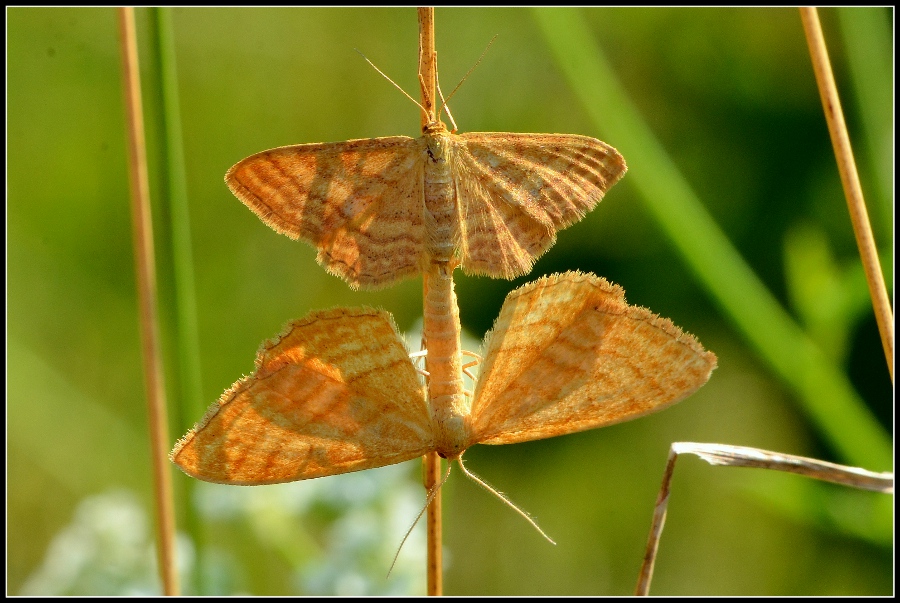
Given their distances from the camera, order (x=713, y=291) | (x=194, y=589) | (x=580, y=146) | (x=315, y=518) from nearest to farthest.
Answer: (x=580, y=146), (x=194, y=589), (x=713, y=291), (x=315, y=518)

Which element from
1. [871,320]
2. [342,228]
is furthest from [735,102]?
[342,228]

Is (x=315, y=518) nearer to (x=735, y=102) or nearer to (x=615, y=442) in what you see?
(x=615, y=442)

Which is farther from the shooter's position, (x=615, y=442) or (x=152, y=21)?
(x=615, y=442)

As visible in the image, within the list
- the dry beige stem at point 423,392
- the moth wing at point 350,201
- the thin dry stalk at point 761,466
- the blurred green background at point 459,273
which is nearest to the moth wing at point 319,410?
the dry beige stem at point 423,392

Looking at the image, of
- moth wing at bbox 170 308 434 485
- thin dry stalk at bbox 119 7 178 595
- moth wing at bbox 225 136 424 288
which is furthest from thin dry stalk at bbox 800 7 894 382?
thin dry stalk at bbox 119 7 178 595

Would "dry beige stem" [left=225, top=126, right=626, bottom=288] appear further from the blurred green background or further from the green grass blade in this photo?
the blurred green background

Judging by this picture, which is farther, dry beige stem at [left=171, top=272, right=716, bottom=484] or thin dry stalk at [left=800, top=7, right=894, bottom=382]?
thin dry stalk at [left=800, top=7, right=894, bottom=382]
